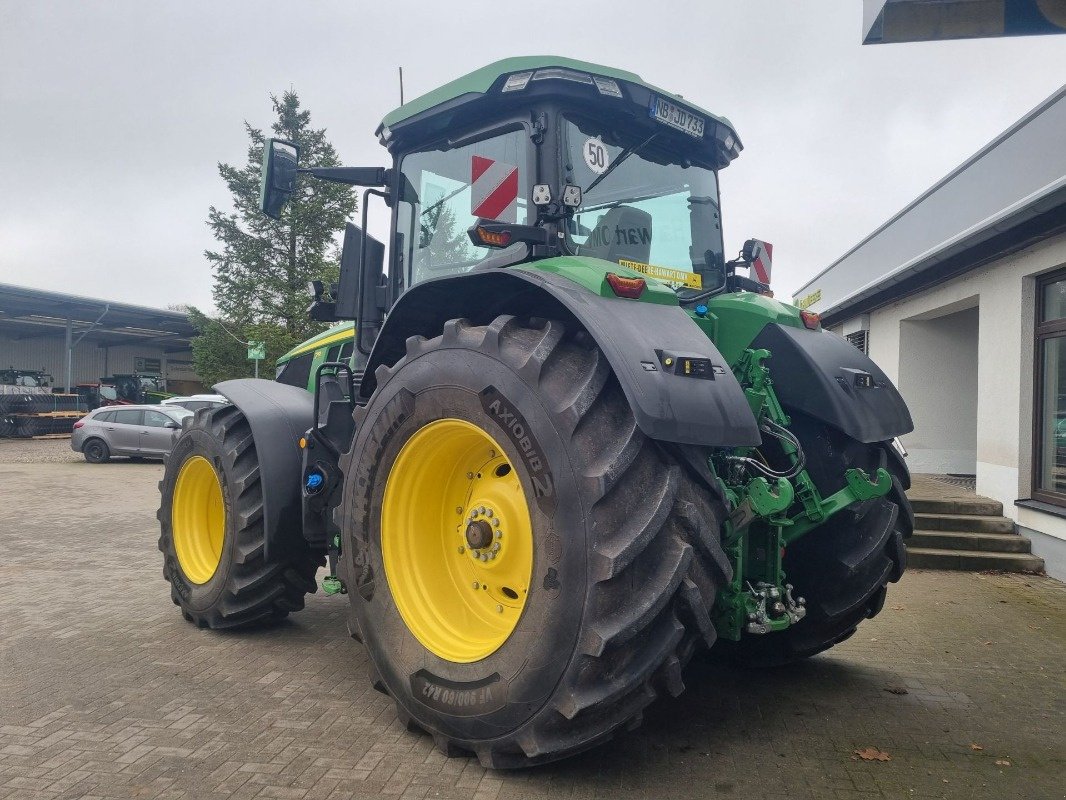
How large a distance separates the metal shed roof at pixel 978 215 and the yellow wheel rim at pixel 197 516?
7040mm

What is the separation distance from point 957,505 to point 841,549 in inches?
222

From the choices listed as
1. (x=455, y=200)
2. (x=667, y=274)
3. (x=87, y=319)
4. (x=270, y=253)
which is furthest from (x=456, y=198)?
(x=87, y=319)

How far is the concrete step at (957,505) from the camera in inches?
336

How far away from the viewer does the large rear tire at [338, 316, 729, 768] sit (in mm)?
2691

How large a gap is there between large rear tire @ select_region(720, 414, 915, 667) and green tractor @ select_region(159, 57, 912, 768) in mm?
12

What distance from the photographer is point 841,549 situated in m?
3.88

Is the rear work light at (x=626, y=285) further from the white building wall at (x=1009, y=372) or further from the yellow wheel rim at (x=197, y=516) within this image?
the white building wall at (x=1009, y=372)

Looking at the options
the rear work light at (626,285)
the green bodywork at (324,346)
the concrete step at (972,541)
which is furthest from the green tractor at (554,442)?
the concrete step at (972,541)

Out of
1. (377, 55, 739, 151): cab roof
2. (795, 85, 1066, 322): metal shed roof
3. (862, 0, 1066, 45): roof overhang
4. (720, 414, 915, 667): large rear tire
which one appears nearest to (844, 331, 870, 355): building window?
(795, 85, 1066, 322): metal shed roof

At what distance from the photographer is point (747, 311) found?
13.0 ft

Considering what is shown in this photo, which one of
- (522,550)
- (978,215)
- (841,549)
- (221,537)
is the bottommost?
(221,537)

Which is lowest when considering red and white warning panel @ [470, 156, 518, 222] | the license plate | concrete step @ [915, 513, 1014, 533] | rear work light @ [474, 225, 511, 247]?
concrete step @ [915, 513, 1014, 533]

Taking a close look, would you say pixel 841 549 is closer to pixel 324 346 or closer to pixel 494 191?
pixel 494 191

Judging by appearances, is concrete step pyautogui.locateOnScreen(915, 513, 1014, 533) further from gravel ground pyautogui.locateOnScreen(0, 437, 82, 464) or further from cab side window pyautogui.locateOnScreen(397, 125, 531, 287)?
gravel ground pyautogui.locateOnScreen(0, 437, 82, 464)
